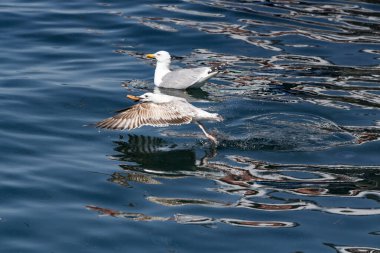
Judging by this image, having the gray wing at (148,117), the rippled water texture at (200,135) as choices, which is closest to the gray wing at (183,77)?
the rippled water texture at (200,135)

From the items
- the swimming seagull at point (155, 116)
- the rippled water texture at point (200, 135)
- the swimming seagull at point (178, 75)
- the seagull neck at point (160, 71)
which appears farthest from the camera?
the seagull neck at point (160, 71)

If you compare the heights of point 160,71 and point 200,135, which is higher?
point 160,71

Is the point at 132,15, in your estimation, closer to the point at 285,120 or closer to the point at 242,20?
the point at 242,20

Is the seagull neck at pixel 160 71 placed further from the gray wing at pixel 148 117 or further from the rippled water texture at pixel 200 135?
the gray wing at pixel 148 117

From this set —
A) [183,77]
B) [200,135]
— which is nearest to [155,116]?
[200,135]

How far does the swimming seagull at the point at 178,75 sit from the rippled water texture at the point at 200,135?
0.18 m

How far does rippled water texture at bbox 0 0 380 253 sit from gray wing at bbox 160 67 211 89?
7.4 inches

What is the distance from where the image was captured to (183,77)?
50.3ft

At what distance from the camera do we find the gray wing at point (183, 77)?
1512 centimetres

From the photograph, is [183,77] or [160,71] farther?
[160,71]

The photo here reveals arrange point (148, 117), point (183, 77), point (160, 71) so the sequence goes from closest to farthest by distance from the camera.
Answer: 1. point (148, 117)
2. point (183, 77)
3. point (160, 71)

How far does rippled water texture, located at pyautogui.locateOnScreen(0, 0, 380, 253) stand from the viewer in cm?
934

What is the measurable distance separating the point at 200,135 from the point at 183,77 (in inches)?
113

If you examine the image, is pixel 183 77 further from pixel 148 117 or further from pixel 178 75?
pixel 148 117
